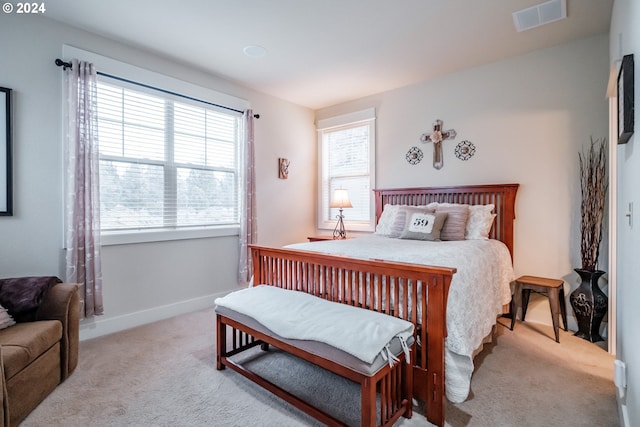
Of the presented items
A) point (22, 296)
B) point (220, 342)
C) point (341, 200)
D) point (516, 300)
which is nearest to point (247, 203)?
point (341, 200)

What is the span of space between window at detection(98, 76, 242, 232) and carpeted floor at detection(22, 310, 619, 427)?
125cm

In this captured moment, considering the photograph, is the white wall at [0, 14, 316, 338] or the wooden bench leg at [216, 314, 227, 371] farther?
the white wall at [0, 14, 316, 338]

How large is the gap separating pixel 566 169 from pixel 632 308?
6.96ft

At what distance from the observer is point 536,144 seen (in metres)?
3.09

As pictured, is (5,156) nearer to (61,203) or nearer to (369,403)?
(61,203)

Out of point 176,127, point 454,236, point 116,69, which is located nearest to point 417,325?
point 454,236

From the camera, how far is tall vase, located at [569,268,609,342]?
8.54 feet

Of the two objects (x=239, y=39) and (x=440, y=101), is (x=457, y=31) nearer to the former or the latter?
(x=440, y=101)

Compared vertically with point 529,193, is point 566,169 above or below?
above

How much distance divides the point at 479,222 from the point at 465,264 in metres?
1.26

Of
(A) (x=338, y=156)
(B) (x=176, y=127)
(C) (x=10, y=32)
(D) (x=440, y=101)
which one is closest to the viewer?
(C) (x=10, y=32)

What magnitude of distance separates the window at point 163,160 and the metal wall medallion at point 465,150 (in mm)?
2623

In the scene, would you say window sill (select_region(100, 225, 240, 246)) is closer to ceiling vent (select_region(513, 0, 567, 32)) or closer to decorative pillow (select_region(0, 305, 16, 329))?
decorative pillow (select_region(0, 305, 16, 329))

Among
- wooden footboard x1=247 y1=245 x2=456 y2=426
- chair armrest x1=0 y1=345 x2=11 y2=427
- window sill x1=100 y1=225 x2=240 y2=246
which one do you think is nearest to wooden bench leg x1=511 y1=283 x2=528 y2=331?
wooden footboard x1=247 y1=245 x2=456 y2=426
